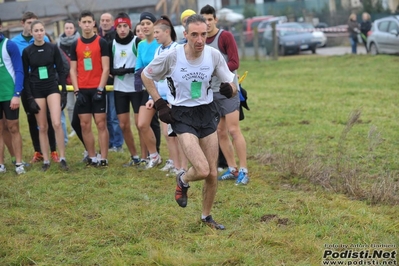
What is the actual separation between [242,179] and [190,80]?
2600mm

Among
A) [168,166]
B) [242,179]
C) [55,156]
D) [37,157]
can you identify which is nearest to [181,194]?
[242,179]

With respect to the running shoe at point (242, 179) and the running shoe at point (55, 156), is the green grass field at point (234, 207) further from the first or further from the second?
the running shoe at point (55, 156)

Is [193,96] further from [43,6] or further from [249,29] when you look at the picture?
[43,6]

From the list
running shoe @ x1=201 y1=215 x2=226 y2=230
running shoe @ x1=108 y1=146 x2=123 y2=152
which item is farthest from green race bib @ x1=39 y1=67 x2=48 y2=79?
running shoe @ x1=201 y1=215 x2=226 y2=230

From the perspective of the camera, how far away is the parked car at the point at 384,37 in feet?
86.5

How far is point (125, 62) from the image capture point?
1059 centimetres

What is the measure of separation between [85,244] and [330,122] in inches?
306

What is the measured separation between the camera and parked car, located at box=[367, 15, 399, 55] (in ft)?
86.5

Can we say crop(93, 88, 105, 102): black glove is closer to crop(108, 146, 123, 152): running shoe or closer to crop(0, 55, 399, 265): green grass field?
crop(0, 55, 399, 265): green grass field

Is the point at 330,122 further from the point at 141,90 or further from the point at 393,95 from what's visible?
the point at 141,90

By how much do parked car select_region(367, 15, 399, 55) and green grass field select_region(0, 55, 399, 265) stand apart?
1348 cm

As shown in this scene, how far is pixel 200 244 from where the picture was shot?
21.3 feet

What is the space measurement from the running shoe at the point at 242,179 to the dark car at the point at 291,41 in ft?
73.6

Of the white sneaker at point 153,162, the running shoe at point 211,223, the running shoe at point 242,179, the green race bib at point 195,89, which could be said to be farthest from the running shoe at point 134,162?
the green race bib at point 195,89
